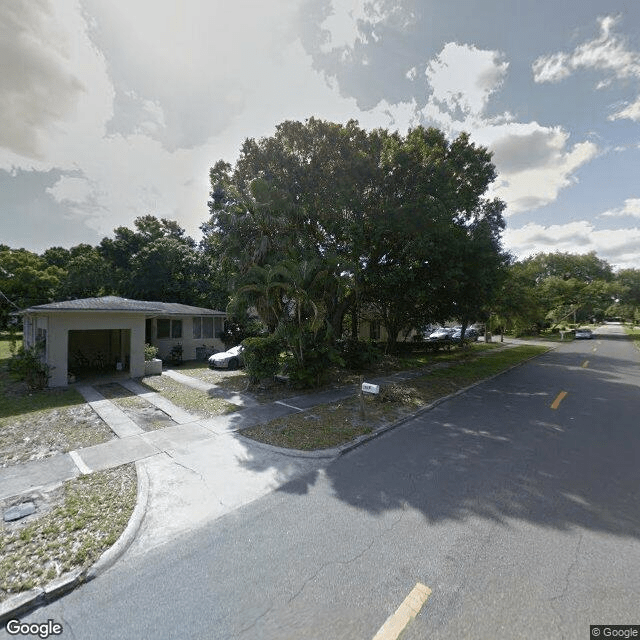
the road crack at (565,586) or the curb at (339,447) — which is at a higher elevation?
the road crack at (565,586)

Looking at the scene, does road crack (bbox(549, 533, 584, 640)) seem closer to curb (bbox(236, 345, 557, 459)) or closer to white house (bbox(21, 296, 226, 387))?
curb (bbox(236, 345, 557, 459))

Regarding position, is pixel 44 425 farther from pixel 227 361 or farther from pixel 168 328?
pixel 168 328

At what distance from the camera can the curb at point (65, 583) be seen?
9.32 feet

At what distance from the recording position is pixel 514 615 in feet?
8.98

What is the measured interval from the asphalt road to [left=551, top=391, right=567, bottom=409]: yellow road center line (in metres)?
3.40

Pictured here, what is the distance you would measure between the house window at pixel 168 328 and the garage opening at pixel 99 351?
1959mm

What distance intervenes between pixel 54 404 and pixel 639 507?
1337 centimetres

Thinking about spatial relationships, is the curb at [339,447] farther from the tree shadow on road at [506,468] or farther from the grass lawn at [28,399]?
the grass lawn at [28,399]

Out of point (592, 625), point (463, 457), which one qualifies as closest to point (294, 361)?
point (463, 457)

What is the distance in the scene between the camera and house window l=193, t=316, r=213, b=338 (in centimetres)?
1862

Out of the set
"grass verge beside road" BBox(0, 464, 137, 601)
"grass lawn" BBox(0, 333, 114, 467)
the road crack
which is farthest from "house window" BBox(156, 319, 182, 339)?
the road crack

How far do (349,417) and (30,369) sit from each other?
427 inches

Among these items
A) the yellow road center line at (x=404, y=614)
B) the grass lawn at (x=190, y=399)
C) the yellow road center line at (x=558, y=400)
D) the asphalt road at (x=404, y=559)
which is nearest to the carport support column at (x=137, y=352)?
the grass lawn at (x=190, y=399)

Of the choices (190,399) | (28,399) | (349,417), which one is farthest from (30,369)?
(349,417)
